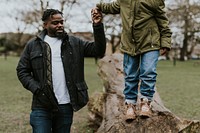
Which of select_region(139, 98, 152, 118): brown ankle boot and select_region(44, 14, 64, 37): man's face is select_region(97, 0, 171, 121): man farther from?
select_region(44, 14, 64, 37): man's face

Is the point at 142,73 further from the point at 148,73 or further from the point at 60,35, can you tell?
the point at 60,35

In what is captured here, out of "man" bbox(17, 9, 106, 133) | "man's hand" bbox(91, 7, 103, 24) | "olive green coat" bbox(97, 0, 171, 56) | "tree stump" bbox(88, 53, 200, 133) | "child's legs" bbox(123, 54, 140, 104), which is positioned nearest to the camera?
"man" bbox(17, 9, 106, 133)

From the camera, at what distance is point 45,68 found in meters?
3.82

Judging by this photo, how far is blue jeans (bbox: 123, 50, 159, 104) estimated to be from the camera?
4.45 metres

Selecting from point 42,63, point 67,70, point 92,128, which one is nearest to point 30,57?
point 42,63

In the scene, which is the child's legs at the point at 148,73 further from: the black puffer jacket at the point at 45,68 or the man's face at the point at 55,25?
the man's face at the point at 55,25

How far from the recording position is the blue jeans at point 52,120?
3855 mm

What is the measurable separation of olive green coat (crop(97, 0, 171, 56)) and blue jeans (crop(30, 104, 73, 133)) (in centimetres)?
112

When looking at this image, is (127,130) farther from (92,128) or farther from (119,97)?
(92,128)

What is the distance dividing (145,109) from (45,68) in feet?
4.32

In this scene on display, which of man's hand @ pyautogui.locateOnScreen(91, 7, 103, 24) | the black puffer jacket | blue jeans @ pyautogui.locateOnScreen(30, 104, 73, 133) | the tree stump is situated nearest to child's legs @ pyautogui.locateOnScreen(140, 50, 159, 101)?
the tree stump

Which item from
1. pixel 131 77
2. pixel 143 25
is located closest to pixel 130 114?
pixel 131 77

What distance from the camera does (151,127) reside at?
429 cm

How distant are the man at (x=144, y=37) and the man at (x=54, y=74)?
54cm
